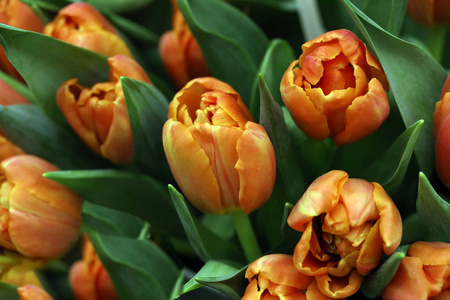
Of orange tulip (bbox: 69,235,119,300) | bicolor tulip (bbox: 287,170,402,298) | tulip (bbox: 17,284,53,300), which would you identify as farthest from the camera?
orange tulip (bbox: 69,235,119,300)

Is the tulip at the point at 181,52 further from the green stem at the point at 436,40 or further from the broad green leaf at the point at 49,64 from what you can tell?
the green stem at the point at 436,40

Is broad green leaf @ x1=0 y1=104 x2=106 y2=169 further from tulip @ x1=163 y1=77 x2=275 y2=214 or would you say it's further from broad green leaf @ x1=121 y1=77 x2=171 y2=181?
tulip @ x1=163 y1=77 x2=275 y2=214

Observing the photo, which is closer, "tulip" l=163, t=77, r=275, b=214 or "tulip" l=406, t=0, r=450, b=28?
"tulip" l=163, t=77, r=275, b=214

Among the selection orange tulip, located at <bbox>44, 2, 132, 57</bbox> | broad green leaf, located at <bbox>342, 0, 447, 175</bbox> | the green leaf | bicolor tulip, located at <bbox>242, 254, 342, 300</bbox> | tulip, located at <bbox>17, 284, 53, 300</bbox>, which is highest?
orange tulip, located at <bbox>44, 2, 132, 57</bbox>

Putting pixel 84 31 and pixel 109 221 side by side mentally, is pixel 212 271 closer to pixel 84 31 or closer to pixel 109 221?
pixel 109 221

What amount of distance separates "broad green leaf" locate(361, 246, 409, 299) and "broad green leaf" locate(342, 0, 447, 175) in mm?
112

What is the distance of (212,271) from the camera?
19.8 inches

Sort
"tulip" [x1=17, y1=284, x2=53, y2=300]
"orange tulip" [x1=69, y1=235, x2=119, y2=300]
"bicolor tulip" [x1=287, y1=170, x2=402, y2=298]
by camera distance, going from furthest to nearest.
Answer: "orange tulip" [x1=69, y1=235, x2=119, y2=300] → "tulip" [x1=17, y1=284, x2=53, y2=300] → "bicolor tulip" [x1=287, y1=170, x2=402, y2=298]

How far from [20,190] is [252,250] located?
23 cm

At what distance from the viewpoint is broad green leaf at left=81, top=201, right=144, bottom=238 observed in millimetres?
592

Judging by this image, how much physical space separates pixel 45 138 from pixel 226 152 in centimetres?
27

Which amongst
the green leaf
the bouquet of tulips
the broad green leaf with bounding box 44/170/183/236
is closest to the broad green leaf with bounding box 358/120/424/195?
the bouquet of tulips

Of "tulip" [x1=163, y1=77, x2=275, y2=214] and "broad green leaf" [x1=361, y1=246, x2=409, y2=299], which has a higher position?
"tulip" [x1=163, y1=77, x2=275, y2=214]

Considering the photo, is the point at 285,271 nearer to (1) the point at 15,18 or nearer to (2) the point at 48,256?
(2) the point at 48,256
